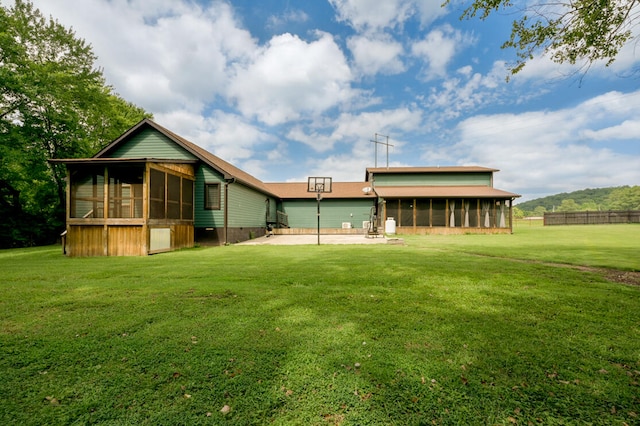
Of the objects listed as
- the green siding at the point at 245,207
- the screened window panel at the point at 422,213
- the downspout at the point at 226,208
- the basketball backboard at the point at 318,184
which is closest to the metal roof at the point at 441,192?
the screened window panel at the point at 422,213

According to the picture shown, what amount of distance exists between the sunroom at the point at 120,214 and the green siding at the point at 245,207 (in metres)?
2.78

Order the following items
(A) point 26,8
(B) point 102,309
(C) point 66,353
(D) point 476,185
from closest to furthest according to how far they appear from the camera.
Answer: (C) point 66,353, (B) point 102,309, (A) point 26,8, (D) point 476,185

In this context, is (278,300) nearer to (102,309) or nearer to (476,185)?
(102,309)

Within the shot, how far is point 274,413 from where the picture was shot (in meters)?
1.82

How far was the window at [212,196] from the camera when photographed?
571 inches

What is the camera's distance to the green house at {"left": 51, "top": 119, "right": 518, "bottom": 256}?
1045cm

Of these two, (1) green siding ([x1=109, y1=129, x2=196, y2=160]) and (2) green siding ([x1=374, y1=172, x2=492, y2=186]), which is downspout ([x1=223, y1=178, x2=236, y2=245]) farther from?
(2) green siding ([x1=374, y1=172, x2=492, y2=186])

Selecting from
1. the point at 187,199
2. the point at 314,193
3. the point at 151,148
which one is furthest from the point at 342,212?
the point at 151,148

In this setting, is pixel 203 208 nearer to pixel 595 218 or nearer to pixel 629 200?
pixel 595 218

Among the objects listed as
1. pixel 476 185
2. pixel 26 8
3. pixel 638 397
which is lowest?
pixel 638 397

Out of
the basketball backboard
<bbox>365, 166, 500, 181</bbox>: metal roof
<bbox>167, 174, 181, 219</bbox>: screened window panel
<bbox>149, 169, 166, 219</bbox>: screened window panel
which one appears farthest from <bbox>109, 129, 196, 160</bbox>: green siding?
<bbox>365, 166, 500, 181</bbox>: metal roof

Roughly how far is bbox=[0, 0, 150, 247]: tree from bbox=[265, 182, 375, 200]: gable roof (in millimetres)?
15022

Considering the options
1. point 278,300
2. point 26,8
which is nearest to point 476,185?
point 278,300

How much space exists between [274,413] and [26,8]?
29.6m
